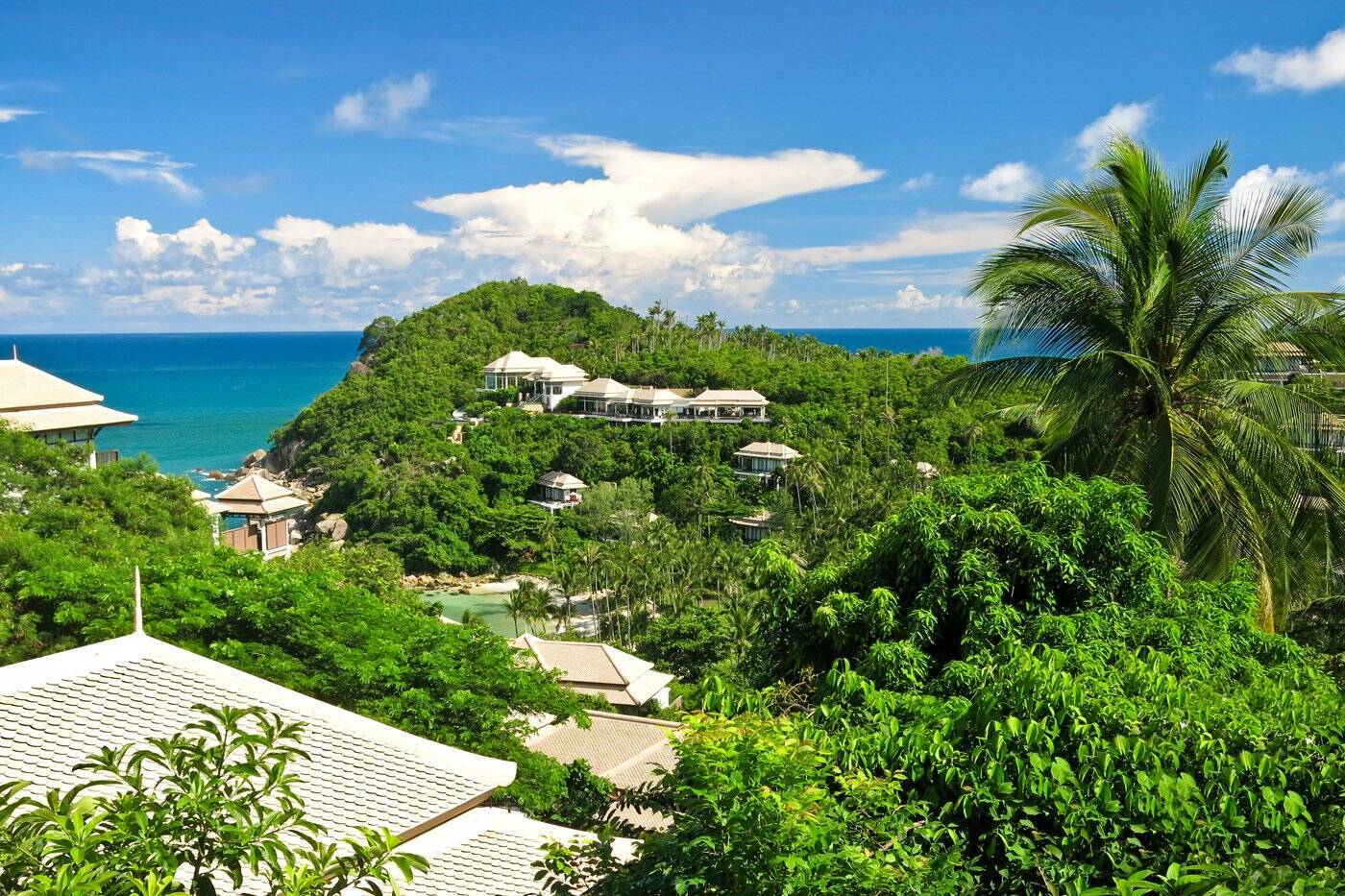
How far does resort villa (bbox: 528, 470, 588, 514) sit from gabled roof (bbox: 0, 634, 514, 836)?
34.1 m

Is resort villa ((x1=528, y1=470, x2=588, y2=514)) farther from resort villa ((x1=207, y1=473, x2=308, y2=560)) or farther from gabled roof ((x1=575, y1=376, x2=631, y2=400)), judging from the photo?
resort villa ((x1=207, y1=473, x2=308, y2=560))

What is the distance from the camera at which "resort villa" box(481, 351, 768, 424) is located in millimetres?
46031

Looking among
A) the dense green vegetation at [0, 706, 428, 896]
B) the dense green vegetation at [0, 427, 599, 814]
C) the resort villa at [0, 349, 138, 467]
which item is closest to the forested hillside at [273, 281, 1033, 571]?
the dense green vegetation at [0, 427, 599, 814]

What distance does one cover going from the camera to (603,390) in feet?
157

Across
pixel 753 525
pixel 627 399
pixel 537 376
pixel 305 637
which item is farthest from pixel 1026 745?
pixel 537 376

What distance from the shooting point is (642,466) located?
41.0 m

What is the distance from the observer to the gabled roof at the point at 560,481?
39.8m

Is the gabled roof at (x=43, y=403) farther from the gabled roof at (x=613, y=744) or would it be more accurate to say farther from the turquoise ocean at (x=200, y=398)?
the gabled roof at (x=613, y=744)

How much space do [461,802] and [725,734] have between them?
1967mm

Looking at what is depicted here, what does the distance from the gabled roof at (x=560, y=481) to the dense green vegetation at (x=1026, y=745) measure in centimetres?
3511

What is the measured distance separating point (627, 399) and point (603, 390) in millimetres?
1449

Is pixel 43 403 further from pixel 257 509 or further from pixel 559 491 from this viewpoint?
pixel 559 491

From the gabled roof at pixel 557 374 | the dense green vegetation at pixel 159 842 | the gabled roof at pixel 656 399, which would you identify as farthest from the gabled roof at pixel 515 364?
the dense green vegetation at pixel 159 842

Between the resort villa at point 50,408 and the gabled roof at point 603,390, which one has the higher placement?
the resort villa at point 50,408
